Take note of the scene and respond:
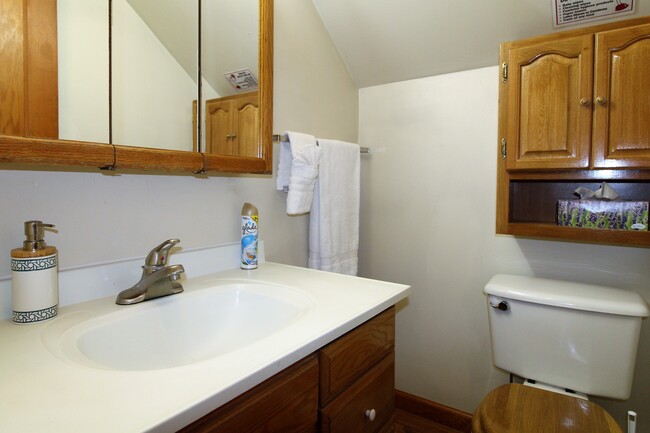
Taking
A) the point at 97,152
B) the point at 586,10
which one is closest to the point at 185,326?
the point at 97,152

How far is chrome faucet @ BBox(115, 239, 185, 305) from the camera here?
88 centimetres

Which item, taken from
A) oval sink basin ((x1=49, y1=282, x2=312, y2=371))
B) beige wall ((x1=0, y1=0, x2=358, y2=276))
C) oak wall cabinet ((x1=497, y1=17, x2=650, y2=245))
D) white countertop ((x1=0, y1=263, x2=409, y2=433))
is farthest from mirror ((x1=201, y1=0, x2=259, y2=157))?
oak wall cabinet ((x1=497, y1=17, x2=650, y2=245))

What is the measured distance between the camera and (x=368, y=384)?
2.99ft

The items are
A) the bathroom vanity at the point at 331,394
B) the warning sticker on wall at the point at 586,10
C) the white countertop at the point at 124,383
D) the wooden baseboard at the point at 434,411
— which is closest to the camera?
the white countertop at the point at 124,383

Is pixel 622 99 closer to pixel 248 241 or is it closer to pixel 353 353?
pixel 353 353

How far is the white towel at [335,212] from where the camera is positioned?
149 cm

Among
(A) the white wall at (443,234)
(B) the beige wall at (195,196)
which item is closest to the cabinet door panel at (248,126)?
(B) the beige wall at (195,196)

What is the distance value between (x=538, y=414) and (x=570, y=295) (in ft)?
1.31

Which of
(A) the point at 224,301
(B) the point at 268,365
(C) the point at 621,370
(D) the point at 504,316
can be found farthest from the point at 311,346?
(C) the point at 621,370

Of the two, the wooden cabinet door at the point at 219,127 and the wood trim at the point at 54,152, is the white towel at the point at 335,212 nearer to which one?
the wooden cabinet door at the point at 219,127

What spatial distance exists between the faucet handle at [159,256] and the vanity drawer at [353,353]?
0.46m

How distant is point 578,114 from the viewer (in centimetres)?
119

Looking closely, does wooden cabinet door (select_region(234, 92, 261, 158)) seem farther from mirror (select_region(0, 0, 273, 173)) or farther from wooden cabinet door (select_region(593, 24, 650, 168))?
wooden cabinet door (select_region(593, 24, 650, 168))

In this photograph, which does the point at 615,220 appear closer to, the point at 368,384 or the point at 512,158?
the point at 512,158
